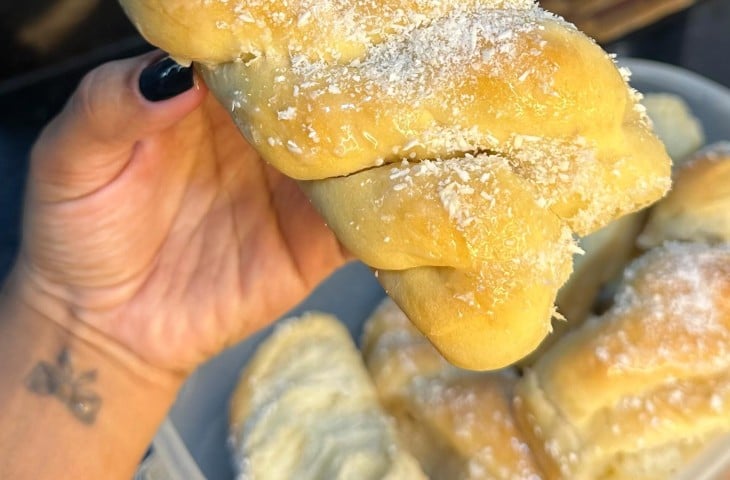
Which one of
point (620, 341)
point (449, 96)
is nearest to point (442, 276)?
point (449, 96)

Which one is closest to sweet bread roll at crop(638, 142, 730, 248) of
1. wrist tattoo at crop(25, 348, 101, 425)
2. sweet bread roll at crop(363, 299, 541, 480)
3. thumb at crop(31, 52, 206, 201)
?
sweet bread roll at crop(363, 299, 541, 480)

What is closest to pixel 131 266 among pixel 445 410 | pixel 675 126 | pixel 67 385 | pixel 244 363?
pixel 67 385

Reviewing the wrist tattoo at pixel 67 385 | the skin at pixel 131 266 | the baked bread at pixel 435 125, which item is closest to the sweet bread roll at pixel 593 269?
the skin at pixel 131 266

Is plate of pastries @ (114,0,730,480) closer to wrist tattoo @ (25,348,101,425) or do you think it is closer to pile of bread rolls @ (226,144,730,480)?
pile of bread rolls @ (226,144,730,480)

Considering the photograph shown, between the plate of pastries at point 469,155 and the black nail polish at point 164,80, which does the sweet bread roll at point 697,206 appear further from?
the black nail polish at point 164,80

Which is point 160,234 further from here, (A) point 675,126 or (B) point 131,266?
(A) point 675,126

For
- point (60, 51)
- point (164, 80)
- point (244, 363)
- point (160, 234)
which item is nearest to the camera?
point (164, 80)
